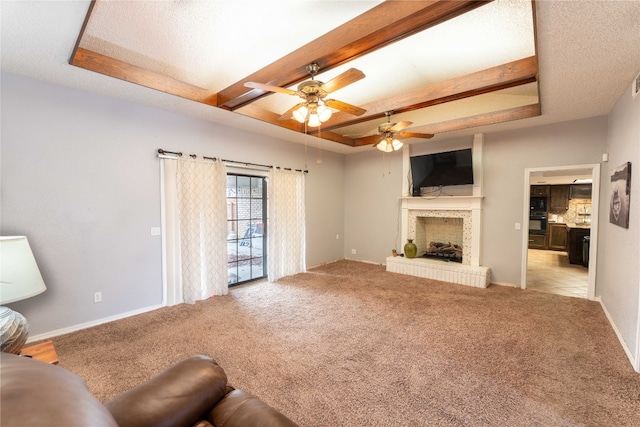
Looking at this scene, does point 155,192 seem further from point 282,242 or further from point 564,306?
point 564,306

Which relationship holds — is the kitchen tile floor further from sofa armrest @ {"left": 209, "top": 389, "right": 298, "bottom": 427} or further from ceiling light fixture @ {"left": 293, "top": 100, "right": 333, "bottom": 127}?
sofa armrest @ {"left": 209, "top": 389, "right": 298, "bottom": 427}

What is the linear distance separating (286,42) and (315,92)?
2.75 feet

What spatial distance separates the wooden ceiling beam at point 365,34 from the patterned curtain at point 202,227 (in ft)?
5.66

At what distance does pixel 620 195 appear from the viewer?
291 cm

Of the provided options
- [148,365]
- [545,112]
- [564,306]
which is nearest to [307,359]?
[148,365]

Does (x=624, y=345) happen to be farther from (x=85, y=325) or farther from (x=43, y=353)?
(x=85, y=325)

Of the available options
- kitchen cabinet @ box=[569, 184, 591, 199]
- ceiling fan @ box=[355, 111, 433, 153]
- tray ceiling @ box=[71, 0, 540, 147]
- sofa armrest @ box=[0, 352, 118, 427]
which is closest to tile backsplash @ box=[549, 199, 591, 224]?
kitchen cabinet @ box=[569, 184, 591, 199]

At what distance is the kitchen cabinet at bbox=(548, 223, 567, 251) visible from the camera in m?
8.11

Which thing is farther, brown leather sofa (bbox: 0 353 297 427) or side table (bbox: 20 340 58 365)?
side table (bbox: 20 340 58 365)

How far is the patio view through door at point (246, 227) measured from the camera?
4512 millimetres

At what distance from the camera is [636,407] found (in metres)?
1.87

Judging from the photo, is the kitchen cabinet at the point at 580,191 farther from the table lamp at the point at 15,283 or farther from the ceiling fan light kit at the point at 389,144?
the table lamp at the point at 15,283

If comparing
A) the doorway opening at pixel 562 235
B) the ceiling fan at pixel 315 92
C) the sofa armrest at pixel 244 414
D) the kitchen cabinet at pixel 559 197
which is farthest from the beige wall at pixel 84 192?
the kitchen cabinet at pixel 559 197

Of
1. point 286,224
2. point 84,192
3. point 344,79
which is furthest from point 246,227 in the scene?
point 344,79
